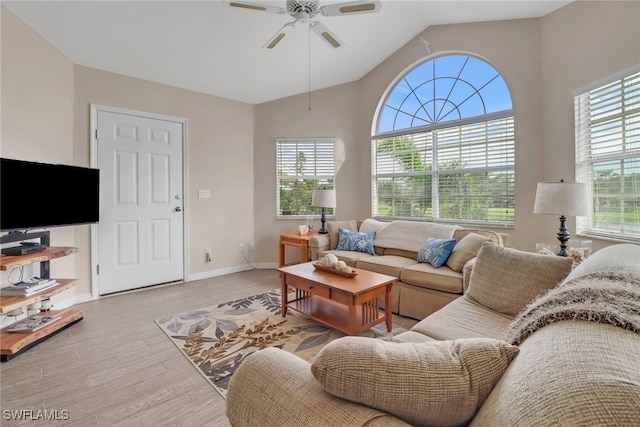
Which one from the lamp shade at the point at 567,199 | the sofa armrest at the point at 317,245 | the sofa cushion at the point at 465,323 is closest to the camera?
the sofa cushion at the point at 465,323

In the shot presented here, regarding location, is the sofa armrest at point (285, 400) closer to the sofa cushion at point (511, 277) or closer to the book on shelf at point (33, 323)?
the sofa cushion at point (511, 277)

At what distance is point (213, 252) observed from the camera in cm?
429

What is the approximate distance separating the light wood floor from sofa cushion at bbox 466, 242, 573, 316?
934 mm

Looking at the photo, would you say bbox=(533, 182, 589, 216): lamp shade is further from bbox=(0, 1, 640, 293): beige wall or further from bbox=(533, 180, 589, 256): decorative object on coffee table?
bbox=(0, 1, 640, 293): beige wall

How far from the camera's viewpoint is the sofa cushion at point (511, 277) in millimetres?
1701

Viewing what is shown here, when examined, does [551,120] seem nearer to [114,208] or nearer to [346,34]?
[346,34]

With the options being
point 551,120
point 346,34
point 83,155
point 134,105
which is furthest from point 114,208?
point 551,120

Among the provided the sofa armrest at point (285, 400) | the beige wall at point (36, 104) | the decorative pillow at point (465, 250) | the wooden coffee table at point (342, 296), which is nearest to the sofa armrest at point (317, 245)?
the wooden coffee table at point (342, 296)

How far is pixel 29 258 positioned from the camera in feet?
7.36

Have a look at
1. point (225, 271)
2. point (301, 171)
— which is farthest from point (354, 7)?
point (225, 271)

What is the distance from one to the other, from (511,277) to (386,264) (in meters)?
1.33

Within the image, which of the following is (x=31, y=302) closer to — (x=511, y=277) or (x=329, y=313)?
(x=329, y=313)

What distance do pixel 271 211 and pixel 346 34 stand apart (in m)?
2.66

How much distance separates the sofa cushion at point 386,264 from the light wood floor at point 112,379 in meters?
0.45
